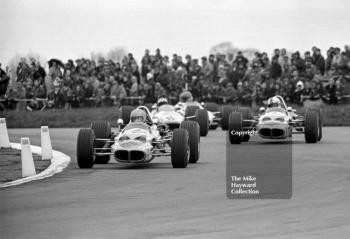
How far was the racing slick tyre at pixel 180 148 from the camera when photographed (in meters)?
18.3

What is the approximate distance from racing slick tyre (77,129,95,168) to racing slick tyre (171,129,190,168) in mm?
1533

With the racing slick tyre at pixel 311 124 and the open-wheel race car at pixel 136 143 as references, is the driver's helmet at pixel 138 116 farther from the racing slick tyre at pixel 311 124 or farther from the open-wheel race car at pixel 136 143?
the racing slick tyre at pixel 311 124

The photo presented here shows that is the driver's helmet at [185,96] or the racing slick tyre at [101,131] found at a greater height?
the driver's helmet at [185,96]

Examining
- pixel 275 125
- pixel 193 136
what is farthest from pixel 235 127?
pixel 193 136

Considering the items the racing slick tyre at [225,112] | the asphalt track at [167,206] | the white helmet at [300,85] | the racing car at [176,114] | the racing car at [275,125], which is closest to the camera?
the asphalt track at [167,206]

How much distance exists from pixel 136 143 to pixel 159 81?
19154mm

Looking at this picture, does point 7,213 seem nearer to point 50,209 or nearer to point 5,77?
point 50,209

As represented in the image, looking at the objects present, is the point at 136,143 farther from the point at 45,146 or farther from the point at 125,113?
the point at 125,113

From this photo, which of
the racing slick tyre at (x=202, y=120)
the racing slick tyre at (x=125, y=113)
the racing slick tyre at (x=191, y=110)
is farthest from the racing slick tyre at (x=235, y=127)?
the racing slick tyre at (x=191, y=110)

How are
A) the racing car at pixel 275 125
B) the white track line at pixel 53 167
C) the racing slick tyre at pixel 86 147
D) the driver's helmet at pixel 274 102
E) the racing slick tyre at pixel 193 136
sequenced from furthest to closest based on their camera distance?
the driver's helmet at pixel 274 102 → the racing car at pixel 275 125 → the racing slick tyre at pixel 193 136 → the racing slick tyre at pixel 86 147 → the white track line at pixel 53 167

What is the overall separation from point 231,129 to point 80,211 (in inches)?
546

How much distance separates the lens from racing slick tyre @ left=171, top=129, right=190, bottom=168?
60.1 feet

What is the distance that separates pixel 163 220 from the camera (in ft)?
37.0

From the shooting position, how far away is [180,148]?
60.1 ft
